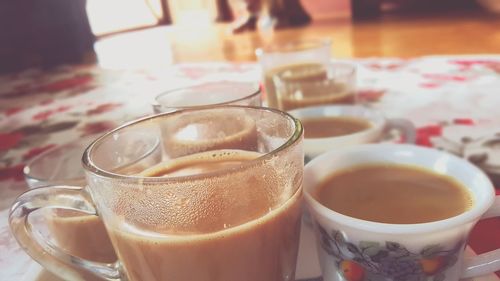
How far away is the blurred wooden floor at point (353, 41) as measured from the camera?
1.51 meters

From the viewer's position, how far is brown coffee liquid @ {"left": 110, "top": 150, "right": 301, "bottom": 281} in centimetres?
32

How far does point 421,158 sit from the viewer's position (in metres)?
0.44

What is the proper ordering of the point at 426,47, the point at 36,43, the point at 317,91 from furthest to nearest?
the point at 36,43
the point at 426,47
the point at 317,91

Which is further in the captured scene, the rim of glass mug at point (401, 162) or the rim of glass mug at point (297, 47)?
the rim of glass mug at point (297, 47)

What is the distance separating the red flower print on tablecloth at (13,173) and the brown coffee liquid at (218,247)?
0.43m

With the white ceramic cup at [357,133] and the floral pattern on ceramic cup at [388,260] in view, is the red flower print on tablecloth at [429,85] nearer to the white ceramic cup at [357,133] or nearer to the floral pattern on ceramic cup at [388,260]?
the white ceramic cup at [357,133]

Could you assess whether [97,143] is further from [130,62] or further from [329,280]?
[130,62]

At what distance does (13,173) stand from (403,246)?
61 cm

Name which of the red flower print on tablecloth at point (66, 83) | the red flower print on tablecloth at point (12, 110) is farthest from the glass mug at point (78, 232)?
the red flower print on tablecloth at point (66, 83)

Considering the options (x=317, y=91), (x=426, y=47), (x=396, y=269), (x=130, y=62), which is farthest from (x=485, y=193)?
(x=130, y=62)

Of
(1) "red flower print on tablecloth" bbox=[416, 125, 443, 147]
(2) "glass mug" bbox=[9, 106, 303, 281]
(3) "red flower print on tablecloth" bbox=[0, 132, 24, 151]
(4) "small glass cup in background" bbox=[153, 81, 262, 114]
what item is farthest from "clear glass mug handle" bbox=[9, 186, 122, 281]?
(3) "red flower print on tablecloth" bbox=[0, 132, 24, 151]

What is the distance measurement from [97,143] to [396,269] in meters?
0.23

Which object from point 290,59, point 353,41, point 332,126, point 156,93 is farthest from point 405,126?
point 353,41

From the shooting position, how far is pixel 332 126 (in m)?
0.59
